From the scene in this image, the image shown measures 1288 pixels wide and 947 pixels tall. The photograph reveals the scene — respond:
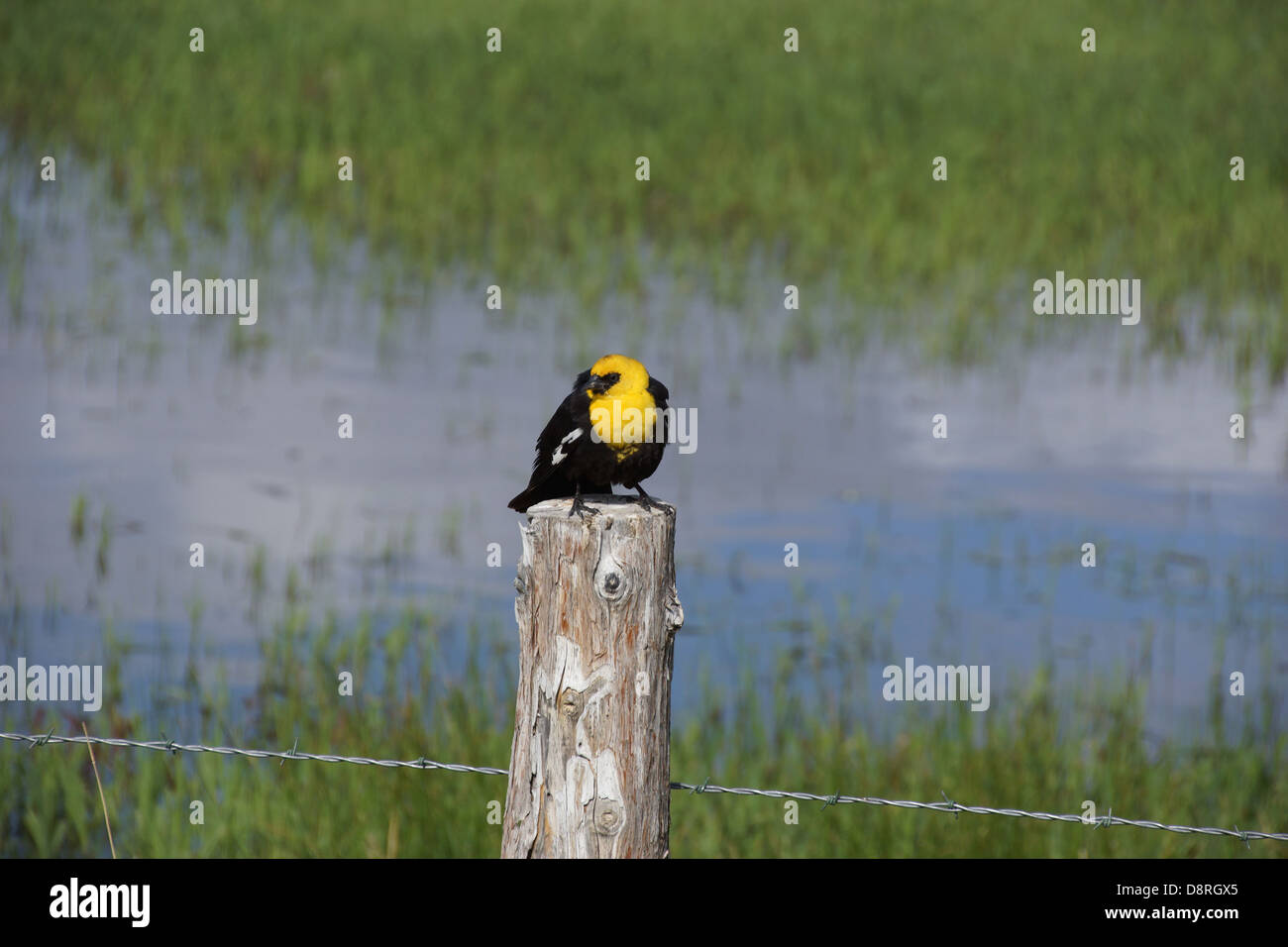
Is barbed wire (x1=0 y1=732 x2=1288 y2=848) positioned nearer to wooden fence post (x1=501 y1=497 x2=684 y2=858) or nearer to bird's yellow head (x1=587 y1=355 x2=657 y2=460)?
wooden fence post (x1=501 y1=497 x2=684 y2=858)

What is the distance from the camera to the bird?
189 inches

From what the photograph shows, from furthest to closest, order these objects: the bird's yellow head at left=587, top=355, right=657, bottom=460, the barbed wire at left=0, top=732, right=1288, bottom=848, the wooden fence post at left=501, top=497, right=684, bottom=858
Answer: the bird's yellow head at left=587, top=355, right=657, bottom=460 → the barbed wire at left=0, top=732, right=1288, bottom=848 → the wooden fence post at left=501, top=497, right=684, bottom=858

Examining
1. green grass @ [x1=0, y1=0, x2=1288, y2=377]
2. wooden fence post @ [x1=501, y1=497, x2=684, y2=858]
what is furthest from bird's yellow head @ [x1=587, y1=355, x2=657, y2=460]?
green grass @ [x1=0, y1=0, x2=1288, y2=377]

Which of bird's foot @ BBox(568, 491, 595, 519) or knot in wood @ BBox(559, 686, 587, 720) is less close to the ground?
bird's foot @ BBox(568, 491, 595, 519)

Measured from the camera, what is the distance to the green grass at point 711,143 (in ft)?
39.0

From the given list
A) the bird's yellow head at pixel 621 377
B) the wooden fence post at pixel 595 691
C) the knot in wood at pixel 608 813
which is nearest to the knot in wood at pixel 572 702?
the wooden fence post at pixel 595 691

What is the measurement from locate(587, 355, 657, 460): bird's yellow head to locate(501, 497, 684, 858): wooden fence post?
1.02 meters

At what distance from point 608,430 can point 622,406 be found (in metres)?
0.10

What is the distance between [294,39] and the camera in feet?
52.0

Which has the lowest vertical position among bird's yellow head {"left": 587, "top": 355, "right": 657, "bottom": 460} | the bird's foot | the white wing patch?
the bird's foot

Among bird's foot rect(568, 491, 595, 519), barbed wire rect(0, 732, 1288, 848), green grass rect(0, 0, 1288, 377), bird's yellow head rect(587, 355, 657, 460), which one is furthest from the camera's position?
green grass rect(0, 0, 1288, 377)

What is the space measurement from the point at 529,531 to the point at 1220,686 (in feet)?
17.3

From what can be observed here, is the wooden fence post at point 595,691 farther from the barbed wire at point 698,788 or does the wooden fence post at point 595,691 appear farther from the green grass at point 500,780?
the green grass at point 500,780
